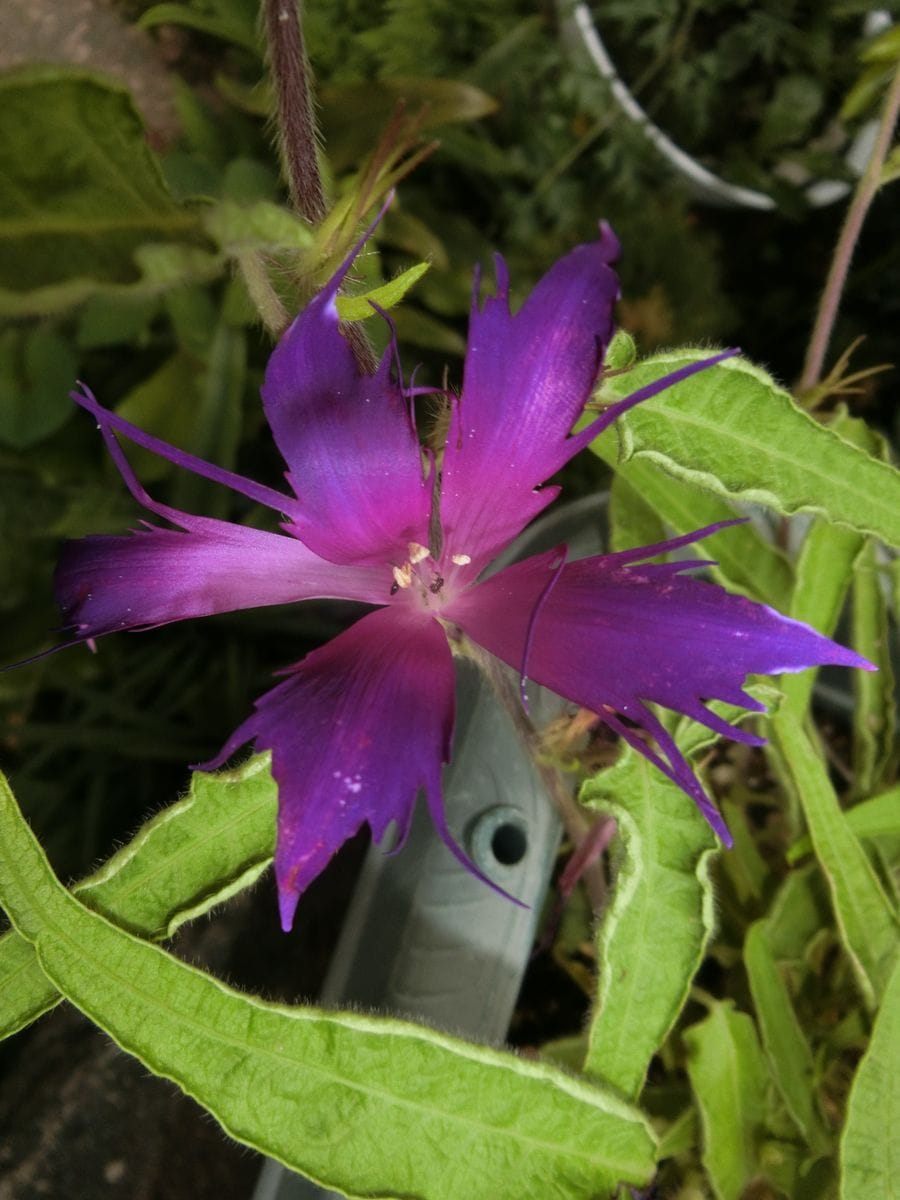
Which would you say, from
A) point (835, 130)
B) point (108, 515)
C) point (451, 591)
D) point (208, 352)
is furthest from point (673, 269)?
point (451, 591)

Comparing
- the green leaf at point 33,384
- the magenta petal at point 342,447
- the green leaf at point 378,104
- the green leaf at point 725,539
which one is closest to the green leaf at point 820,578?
the green leaf at point 725,539

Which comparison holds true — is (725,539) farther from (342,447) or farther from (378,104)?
(378,104)

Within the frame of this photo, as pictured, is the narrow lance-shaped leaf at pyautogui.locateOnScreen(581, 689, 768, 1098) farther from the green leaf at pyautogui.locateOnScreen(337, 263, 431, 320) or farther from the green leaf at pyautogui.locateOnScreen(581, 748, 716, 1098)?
the green leaf at pyautogui.locateOnScreen(337, 263, 431, 320)

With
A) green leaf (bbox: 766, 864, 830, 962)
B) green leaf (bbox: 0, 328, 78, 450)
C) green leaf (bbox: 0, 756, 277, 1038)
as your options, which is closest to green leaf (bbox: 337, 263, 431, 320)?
green leaf (bbox: 0, 756, 277, 1038)

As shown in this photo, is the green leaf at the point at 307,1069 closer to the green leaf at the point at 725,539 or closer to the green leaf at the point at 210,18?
the green leaf at the point at 725,539

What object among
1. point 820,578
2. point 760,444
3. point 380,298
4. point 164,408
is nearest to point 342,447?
point 380,298

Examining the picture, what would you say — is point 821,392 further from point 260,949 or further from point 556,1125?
point 260,949
